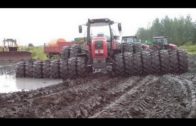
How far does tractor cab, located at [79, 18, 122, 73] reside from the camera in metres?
14.3

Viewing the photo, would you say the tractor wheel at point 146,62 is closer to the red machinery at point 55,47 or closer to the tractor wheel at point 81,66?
the tractor wheel at point 81,66

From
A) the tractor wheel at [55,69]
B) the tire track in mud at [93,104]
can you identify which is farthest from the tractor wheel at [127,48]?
the tire track in mud at [93,104]

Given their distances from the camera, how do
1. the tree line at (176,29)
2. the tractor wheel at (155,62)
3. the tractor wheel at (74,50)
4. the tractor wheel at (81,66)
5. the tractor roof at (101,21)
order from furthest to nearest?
the tree line at (176,29) < the tractor wheel at (74,50) < the tractor roof at (101,21) < the tractor wheel at (155,62) < the tractor wheel at (81,66)

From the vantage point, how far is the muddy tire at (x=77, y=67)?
1407 cm

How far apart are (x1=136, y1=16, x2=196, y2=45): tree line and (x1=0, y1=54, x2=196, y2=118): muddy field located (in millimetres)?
52248

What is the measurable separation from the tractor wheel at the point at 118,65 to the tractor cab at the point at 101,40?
1.33ft

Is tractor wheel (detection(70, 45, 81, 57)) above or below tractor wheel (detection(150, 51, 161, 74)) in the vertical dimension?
above

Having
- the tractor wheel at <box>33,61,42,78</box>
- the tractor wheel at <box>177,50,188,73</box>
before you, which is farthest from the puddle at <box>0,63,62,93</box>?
the tractor wheel at <box>177,50,188,73</box>

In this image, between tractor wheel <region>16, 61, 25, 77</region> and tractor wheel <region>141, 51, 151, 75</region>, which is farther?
tractor wheel <region>16, 61, 25, 77</region>

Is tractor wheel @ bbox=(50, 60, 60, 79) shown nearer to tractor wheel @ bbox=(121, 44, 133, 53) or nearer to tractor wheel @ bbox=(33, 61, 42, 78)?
tractor wheel @ bbox=(33, 61, 42, 78)

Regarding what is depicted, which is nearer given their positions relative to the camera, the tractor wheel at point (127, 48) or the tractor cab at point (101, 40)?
the tractor cab at point (101, 40)

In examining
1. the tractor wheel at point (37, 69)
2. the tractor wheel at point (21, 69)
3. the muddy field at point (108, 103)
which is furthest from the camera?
the tractor wheel at point (21, 69)
